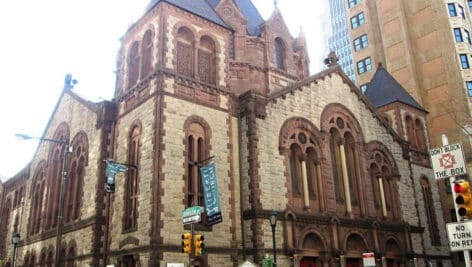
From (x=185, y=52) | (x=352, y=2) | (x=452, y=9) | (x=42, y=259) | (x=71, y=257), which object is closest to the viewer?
(x=185, y=52)

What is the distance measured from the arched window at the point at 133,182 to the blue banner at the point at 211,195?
3.96m

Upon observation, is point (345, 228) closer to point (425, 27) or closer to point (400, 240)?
point (400, 240)

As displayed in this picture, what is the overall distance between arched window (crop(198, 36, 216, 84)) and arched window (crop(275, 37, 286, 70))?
1220 centimetres

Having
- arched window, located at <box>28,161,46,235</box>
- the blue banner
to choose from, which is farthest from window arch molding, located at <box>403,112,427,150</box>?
arched window, located at <box>28,161,46,235</box>

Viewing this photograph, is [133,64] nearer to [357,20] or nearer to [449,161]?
[449,161]

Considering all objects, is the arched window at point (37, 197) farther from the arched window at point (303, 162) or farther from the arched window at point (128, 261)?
the arched window at point (303, 162)

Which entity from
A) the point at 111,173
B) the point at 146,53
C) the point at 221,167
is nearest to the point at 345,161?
the point at 221,167

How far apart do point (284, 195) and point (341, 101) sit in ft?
31.6

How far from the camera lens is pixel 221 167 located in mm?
24594

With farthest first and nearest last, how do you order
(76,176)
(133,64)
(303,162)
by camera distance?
(76,176) < (133,64) < (303,162)

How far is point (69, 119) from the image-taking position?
109 feet

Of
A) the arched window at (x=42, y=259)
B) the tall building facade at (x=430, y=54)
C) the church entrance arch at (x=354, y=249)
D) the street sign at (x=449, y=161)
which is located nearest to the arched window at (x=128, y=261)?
the arched window at (x=42, y=259)

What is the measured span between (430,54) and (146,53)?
34204 millimetres

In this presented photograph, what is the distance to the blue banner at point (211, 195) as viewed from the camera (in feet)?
69.1
